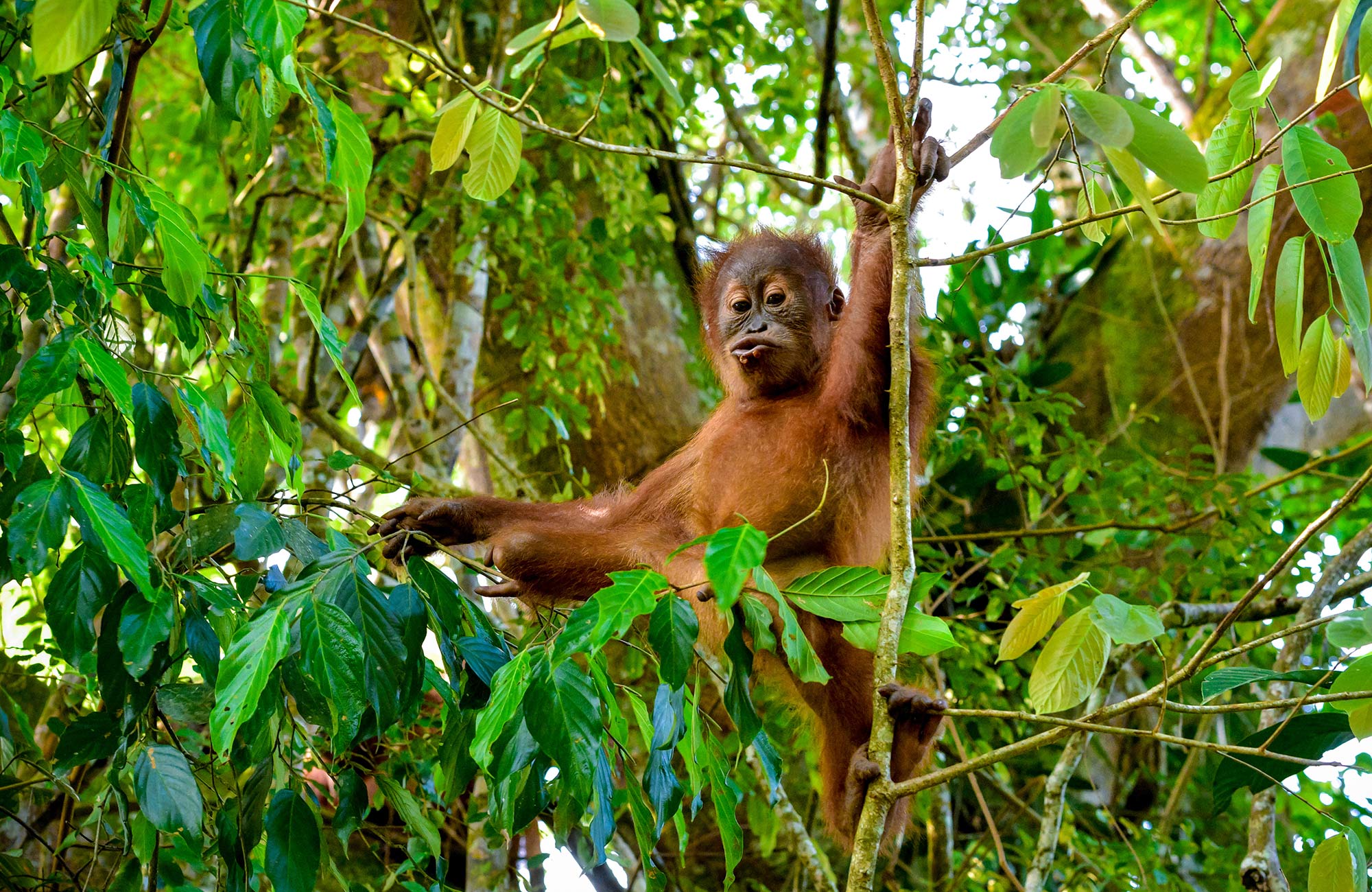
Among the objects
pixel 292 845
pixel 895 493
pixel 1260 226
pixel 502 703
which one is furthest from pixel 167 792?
pixel 1260 226

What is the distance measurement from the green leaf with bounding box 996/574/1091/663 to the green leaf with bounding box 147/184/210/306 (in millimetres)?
1495

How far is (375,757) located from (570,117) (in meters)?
2.75

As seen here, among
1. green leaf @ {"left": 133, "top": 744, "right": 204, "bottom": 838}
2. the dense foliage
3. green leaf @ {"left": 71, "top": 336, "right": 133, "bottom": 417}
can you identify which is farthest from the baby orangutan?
green leaf @ {"left": 71, "top": 336, "right": 133, "bottom": 417}

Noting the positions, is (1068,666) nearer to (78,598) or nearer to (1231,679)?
(1231,679)

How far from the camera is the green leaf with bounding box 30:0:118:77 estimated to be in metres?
1.22

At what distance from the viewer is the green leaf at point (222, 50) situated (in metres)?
1.87

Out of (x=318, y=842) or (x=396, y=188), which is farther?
(x=396, y=188)

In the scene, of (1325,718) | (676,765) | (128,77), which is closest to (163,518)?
(128,77)

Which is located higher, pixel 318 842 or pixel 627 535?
pixel 627 535

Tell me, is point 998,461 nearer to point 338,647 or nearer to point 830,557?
point 830,557

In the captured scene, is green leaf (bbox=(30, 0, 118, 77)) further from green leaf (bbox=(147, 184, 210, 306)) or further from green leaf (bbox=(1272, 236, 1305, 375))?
green leaf (bbox=(1272, 236, 1305, 375))

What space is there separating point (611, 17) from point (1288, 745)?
2.00m

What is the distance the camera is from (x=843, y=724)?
→ 3252 millimetres

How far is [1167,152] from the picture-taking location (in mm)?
1438
